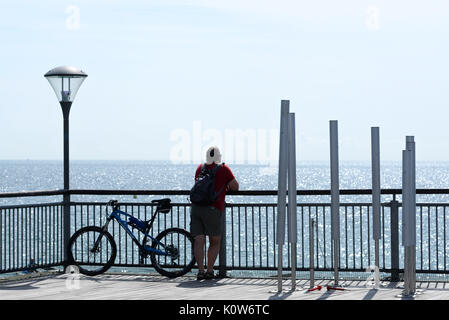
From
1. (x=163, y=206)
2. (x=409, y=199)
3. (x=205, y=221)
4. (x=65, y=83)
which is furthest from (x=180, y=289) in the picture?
(x=65, y=83)

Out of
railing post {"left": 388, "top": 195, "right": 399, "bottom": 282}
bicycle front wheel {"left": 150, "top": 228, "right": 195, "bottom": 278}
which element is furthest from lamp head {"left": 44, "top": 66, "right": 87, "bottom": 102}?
railing post {"left": 388, "top": 195, "right": 399, "bottom": 282}

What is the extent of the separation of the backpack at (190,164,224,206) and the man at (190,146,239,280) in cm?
5

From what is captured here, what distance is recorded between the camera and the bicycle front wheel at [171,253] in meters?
11.6

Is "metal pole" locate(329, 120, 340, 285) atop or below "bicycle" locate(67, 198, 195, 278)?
atop

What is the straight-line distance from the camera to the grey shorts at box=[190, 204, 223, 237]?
11.1m

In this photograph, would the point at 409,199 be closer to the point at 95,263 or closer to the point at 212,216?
the point at 212,216

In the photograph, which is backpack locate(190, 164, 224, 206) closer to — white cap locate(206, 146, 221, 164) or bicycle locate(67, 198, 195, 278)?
white cap locate(206, 146, 221, 164)

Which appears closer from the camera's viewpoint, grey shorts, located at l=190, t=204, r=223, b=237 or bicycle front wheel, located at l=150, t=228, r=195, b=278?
grey shorts, located at l=190, t=204, r=223, b=237

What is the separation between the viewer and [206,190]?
36.1 ft

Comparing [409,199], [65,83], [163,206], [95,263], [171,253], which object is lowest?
[95,263]

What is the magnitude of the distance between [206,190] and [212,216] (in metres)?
0.35

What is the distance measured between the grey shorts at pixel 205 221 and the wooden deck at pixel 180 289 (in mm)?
668

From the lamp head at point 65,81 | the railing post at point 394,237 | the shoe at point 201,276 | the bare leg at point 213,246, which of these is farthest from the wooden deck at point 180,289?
the lamp head at point 65,81
